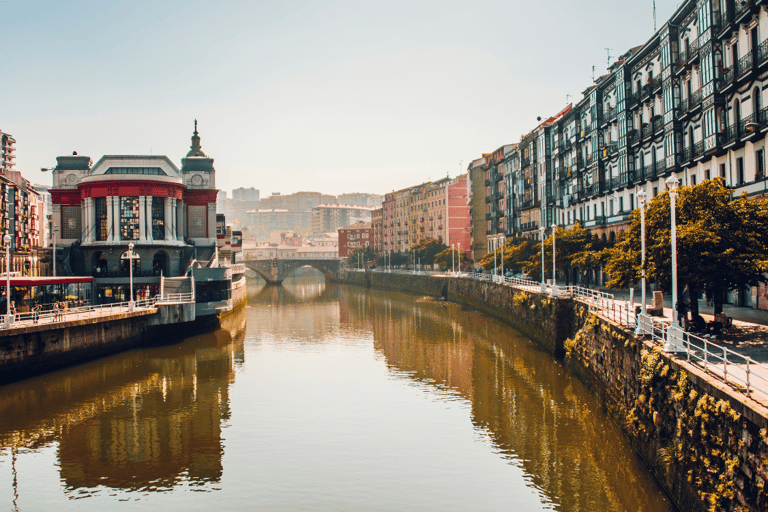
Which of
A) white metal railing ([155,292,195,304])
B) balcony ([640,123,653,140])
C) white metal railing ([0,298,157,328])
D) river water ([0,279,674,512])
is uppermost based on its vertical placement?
balcony ([640,123,653,140])

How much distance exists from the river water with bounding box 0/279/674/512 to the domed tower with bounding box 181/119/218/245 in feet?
91.2

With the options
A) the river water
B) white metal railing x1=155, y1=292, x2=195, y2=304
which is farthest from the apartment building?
white metal railing x1=155, y1=292, x2=195, y2=304

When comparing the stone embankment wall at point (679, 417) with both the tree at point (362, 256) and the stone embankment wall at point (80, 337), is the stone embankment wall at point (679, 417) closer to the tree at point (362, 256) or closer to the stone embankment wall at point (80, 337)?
the stone embankment wall at point (80, 337)

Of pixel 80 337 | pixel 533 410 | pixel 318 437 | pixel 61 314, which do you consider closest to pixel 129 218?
pixel 80 337

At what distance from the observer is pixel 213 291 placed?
58.3 metres

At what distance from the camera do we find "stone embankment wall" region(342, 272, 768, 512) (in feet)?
45.3

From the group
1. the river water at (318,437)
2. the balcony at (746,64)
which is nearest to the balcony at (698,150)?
the balcony at (746,64)

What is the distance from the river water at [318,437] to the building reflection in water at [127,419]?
0.10 m

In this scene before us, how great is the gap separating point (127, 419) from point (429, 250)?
107220 mm

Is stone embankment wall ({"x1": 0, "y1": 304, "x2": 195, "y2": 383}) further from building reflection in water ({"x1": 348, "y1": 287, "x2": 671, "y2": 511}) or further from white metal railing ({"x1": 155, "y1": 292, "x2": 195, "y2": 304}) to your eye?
building reflection in water ({"x1": 348, "y1": 287, "x2": 671, "y2": 511})

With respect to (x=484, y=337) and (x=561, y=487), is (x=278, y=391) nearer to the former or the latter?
(x=561, y=487)

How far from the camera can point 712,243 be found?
80.6ft

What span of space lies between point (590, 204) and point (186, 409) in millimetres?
51583

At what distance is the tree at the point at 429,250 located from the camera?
438 feet
